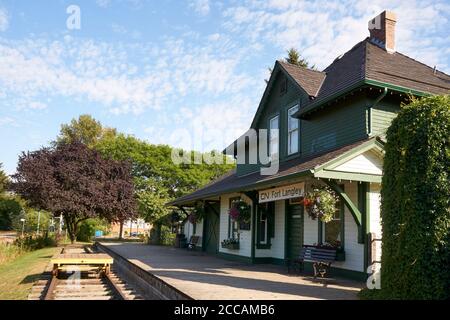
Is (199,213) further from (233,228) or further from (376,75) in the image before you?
(376,75)

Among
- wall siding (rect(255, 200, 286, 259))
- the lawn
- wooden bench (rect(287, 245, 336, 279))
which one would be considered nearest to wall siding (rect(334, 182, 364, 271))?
wooden bench (rect(287, 245, 336, 279))

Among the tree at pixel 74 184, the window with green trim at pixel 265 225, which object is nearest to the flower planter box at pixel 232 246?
the window with green trim at pixel 265 225

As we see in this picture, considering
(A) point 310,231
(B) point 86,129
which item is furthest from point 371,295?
(B) point 86,129

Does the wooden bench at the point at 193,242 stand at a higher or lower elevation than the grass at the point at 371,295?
lower

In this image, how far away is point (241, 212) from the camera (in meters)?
15.2

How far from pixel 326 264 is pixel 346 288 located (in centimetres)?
147

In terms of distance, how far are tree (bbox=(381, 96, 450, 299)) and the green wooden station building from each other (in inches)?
93.5

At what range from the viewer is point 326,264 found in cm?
1050

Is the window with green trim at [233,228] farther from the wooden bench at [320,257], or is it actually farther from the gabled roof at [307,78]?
the wooden bench at [320,257]

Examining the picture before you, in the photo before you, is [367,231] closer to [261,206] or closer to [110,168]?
[261,206]

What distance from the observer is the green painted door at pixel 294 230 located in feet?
42.4

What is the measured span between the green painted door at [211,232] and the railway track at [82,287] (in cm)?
744

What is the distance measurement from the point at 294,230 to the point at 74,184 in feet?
49.7
